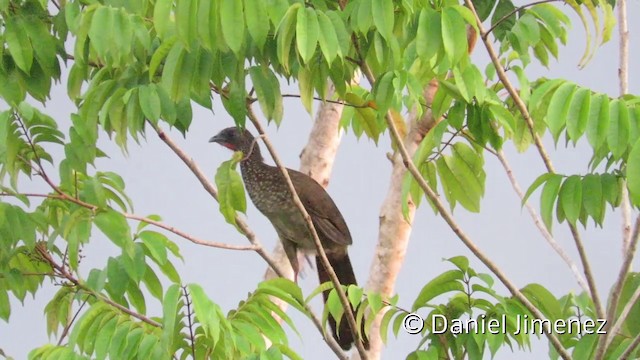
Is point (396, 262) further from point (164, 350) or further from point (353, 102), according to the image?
point (164, 350)

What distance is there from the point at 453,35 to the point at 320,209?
3.69 feet

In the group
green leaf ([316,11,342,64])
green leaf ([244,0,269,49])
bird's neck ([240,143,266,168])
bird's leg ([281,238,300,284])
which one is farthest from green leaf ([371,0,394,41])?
bird's leg ([281,238,300,284])

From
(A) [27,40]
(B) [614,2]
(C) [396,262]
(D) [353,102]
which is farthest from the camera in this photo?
(C) [396,262]

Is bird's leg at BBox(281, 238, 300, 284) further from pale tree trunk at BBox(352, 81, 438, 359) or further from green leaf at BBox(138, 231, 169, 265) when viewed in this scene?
green leaf at BBox(138, 231, 169, 265)

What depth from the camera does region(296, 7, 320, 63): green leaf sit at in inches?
69.7

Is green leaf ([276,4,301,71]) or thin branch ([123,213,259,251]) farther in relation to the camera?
thin branch ([123,213,259,251])

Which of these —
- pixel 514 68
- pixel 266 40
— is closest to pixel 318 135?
pixel 514 68

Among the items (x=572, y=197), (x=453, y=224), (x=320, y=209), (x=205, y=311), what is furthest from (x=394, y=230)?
(x=205, y=311)

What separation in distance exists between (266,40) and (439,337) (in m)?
0.72

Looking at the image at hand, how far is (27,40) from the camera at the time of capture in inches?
85.5

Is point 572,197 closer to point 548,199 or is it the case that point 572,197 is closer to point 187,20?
point 548,199

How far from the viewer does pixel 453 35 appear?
6.27ft

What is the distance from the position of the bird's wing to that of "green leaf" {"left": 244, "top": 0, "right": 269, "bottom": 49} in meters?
1.16

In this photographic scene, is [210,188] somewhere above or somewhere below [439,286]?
above
